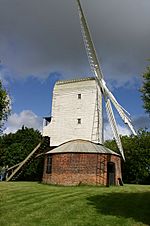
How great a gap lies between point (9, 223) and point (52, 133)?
79.6 feet

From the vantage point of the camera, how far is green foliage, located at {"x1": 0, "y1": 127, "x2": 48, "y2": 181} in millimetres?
48094

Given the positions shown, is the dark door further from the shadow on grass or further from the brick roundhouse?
the shadow on grass

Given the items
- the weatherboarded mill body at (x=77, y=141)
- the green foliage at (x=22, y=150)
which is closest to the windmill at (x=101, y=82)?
the weatherboarded mill body at (x=77, y=141)

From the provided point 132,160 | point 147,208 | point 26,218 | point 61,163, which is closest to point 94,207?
point 147,208

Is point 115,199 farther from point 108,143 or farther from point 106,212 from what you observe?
point 108,143

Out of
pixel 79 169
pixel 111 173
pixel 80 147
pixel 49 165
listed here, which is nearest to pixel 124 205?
pixel 79 169

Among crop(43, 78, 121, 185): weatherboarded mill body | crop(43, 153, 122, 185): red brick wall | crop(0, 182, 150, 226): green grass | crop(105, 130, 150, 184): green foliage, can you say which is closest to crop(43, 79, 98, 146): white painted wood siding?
crop(43, 78, 121, 185): weatherboarded mill body

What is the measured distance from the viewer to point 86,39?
38.2m

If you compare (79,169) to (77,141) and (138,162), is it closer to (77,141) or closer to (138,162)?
(77,141)

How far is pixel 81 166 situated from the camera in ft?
108

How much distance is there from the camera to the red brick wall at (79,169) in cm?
3234

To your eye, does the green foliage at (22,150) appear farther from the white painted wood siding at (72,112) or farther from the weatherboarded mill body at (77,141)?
the weatherboarded mill body at (77,141)

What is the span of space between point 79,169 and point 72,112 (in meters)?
8.35

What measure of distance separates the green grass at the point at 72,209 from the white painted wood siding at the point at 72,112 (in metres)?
14.2
